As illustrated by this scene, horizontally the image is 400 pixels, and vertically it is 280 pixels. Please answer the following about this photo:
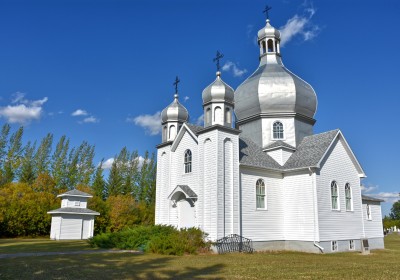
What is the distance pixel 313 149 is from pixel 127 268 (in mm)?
16154

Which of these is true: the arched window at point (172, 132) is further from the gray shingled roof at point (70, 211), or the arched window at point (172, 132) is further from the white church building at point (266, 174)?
the gray shingled roof at point (70, 211)

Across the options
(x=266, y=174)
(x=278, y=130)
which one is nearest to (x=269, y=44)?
(x=278, y=130)

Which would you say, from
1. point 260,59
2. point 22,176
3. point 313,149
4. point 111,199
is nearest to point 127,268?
point 313,149

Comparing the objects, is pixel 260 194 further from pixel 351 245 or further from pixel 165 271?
pixel 165 271

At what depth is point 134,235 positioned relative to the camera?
20.2 m

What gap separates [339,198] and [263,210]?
565cm

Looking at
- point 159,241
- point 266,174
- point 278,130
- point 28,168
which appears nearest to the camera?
point 159,241

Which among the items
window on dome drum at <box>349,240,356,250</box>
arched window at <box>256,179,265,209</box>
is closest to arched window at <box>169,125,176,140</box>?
arched window at <box>256,179,265,209</box>

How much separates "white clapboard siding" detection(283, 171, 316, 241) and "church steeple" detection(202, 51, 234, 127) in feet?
19.6

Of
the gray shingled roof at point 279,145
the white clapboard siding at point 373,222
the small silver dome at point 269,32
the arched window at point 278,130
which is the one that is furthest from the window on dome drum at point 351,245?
the small silver dome at point 269,32

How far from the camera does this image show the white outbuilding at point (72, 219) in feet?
108

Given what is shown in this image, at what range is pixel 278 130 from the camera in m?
26.9

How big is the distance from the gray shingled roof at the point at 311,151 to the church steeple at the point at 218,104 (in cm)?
561

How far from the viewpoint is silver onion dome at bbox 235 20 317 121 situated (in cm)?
2689
